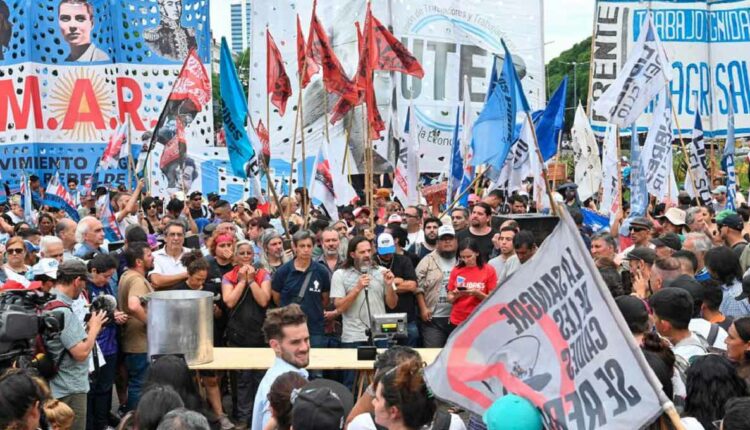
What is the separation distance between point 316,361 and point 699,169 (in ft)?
31.8

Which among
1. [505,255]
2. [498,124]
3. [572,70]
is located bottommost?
[505,255]

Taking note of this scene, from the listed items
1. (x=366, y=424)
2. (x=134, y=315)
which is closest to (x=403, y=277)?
(x=134, y=315)

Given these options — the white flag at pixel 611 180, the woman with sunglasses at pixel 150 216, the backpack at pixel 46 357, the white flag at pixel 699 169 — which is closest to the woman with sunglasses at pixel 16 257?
the backpack at pixel 46 357

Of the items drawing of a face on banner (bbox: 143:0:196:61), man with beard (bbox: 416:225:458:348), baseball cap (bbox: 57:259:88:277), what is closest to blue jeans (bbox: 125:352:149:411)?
baseball cap (bbox: 57:259:88:277)

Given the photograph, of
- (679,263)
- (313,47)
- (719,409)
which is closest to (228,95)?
(313,47)

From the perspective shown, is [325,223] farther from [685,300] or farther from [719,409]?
[719,409]

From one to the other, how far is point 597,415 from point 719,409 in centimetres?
147

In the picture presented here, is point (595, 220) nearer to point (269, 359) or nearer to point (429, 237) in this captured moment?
point (429, 237)

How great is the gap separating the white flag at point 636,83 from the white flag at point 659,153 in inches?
8.8

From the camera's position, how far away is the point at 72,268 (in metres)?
7.11

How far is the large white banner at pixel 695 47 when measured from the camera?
18.8m

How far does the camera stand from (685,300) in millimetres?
5891

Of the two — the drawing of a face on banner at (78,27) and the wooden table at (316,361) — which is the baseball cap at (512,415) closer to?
the wooden table at (316,361)

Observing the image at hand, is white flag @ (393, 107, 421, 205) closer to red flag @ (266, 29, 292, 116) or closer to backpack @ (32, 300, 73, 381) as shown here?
red flag @ (266, 29, 292, 116)
